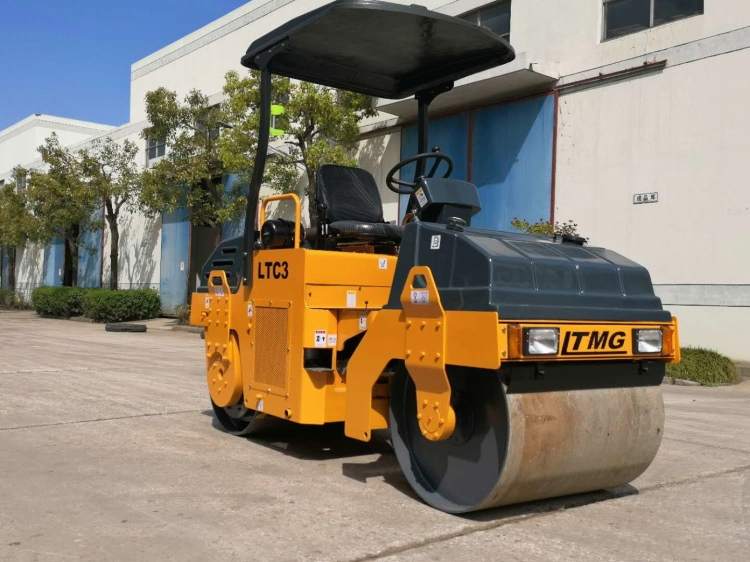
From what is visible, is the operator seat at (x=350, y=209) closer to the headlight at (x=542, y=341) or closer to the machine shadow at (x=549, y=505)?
the headlight at (x=542, y=341)

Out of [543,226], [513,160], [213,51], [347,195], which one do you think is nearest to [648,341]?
[347,195]

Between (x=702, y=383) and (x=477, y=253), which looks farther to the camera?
(x=702, y=383)

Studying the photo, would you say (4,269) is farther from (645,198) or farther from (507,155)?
(645,198)

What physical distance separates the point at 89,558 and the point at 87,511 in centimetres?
74

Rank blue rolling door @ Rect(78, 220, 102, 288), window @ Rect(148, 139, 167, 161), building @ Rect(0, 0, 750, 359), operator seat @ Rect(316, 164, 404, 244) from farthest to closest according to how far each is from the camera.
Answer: blue rolling door @ Rect(78, 220, 102, 288), window @ Rect(148, 139, 167, 161), building @ Rect(0, 0, 750, 359), operator seat @ Rect(316, 164, 404, 244)

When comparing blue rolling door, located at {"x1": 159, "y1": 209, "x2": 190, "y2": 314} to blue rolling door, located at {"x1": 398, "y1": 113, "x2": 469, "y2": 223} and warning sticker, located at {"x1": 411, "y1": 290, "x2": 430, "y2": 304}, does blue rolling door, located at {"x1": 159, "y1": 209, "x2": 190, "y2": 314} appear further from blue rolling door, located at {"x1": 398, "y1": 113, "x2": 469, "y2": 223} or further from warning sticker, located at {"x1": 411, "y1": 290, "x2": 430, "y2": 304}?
warning sticker, located at {"x1": 411, "y1": 290, "x2": 430, "y2": 304}

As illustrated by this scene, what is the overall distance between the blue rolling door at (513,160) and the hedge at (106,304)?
1302 centimetres

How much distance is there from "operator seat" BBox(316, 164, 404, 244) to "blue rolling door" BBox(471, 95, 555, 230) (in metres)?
9.59

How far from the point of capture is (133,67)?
31453 millimetres

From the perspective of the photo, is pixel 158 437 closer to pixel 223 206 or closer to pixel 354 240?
pixel 354 240

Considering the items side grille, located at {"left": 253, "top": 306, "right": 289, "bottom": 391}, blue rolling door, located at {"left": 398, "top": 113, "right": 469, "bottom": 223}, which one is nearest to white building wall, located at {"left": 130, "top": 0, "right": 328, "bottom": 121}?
blue rolling door, located at {"left": 398, "top": 113, "right": 469, "bottom": 223}

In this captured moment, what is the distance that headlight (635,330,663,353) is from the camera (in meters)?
4.13

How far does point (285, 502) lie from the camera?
4.34m

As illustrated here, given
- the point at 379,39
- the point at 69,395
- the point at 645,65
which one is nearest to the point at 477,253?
the point at 379,39
